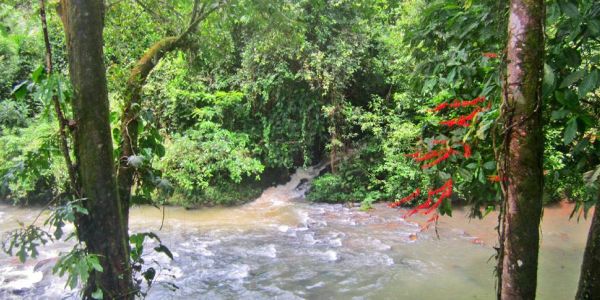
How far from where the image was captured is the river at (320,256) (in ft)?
16.5

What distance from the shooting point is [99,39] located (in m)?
2.27

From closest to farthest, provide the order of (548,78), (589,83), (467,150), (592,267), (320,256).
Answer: (548,78)
(589,83)
(592,267)
(467,150)
(320,256)

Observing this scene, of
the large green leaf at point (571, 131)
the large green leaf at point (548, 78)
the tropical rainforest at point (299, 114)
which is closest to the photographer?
the large green leaf at point (548, 78)

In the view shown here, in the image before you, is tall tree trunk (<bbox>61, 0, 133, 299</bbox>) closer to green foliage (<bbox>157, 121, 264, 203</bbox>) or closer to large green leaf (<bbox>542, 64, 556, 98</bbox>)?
large green leaf (<bbox>542, 64, 556, 98</bbox>)

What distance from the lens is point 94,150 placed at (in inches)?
89.6

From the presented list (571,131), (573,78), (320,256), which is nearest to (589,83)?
(573,78)

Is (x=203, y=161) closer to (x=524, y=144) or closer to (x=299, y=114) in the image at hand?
(x=299, y=114)

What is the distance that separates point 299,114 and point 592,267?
815 cm

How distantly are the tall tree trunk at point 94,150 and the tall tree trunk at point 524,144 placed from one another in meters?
1.90

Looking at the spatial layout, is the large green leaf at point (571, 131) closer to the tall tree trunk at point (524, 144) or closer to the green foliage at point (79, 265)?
the tall tree trunk at point (524, 144)

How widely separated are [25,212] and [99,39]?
326 inches

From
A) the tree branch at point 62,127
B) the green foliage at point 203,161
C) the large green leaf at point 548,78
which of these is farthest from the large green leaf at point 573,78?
the green foliage at point 203,161

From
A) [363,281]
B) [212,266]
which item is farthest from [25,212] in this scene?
[363,281]

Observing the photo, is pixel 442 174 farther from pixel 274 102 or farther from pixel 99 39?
pixel 274 102
